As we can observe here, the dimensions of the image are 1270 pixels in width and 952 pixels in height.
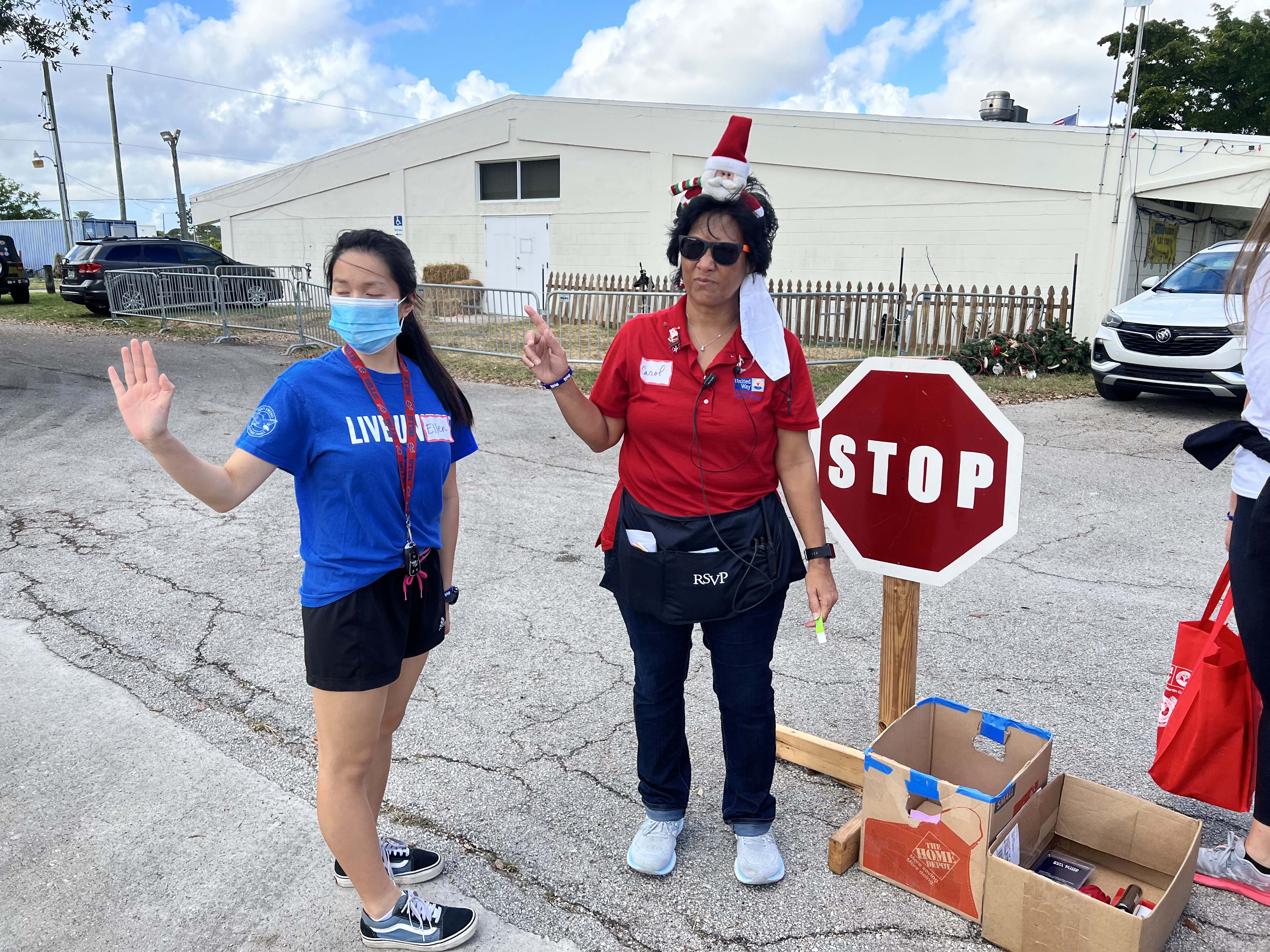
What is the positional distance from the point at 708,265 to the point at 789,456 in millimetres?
611

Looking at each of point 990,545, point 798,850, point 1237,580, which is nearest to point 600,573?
point 798,850

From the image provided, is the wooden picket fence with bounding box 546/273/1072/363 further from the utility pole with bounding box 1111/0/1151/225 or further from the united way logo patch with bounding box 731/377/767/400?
the united way logo patch with bounding box 731/377/767/400

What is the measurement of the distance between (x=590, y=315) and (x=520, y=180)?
744cm

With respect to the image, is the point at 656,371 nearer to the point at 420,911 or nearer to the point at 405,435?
the point at 405,435

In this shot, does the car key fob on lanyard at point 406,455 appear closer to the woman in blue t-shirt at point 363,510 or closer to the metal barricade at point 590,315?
the woman in blue t-shirt at point 363,510

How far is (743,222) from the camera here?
2508 millimetres

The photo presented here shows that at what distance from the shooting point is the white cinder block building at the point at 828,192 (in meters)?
13.9

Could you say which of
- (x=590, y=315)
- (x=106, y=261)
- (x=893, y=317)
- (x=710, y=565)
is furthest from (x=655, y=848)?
(x=106, y=261)

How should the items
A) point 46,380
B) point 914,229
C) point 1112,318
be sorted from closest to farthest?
point 1112,318, point 46,380, point 914,229


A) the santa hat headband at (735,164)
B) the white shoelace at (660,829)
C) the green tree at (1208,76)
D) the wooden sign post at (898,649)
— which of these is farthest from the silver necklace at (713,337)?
the green tree at (1208,76)

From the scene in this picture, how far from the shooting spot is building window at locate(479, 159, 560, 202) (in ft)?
67.9

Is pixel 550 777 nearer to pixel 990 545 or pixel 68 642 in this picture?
pixel 990 545

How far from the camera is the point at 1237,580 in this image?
99.0 inches

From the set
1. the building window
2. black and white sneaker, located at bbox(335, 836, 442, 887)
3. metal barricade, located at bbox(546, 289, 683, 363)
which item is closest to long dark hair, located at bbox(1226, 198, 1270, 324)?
black and white sneaker, located at bbox(335, 836, 442, 887)
